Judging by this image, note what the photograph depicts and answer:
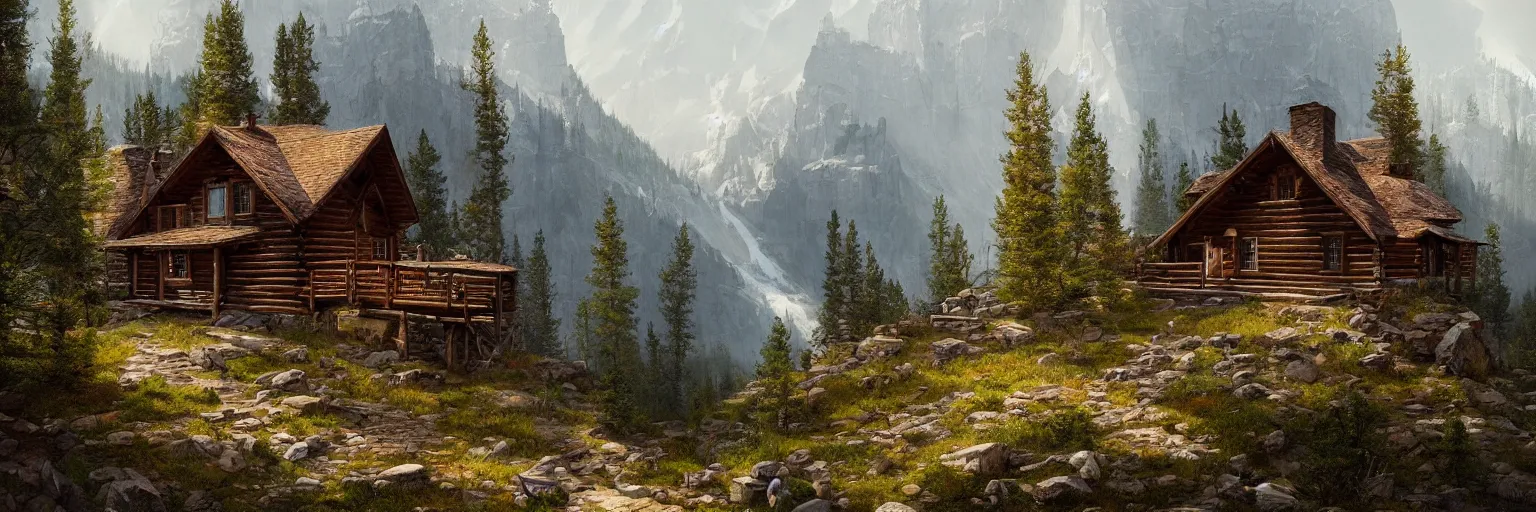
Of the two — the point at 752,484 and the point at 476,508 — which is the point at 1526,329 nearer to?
the point at 752,484

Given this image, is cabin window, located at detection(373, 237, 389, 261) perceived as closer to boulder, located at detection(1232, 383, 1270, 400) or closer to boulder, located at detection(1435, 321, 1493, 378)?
boulder, located at detection(1232, 383, 1270, 400)

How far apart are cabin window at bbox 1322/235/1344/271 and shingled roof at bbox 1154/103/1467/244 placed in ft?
5.81

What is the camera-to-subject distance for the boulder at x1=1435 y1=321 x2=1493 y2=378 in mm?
23016

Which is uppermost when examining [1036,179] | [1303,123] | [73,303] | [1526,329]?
[1303,123]

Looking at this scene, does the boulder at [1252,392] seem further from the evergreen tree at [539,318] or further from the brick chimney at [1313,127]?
the evergreen tree at [539,318]

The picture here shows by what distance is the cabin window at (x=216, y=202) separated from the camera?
31.9 m

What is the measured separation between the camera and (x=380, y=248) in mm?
35062

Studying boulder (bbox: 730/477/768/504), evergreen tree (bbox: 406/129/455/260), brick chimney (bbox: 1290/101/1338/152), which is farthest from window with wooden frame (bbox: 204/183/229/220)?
brick chimney (bbox: 1290/101/1338/152)

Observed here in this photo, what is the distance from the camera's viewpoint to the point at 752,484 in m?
17.7

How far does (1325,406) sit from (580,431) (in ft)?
59.6

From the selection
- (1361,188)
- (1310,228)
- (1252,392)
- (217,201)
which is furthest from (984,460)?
(217,201)

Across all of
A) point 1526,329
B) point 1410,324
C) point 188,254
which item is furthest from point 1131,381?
point 1526,329

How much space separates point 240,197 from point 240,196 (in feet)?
0.12

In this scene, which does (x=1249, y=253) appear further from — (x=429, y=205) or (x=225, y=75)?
(x=225, y=75)
